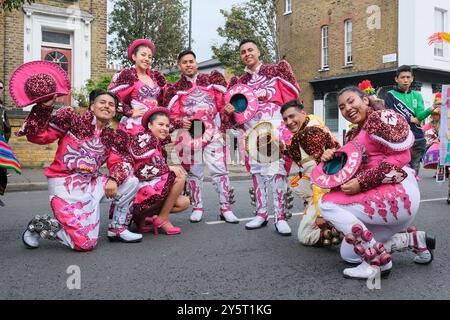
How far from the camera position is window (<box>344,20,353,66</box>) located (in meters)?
20.8

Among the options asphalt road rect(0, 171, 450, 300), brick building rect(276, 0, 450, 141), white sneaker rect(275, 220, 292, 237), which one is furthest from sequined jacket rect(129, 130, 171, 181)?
brick building rect(276, 0, 450, 141)

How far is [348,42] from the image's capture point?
68.8ft

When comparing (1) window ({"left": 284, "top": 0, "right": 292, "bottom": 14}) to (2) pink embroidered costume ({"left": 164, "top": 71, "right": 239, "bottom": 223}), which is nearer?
(2) pink embroidered costume ({"left": 164, "top": 71, "right": 239, "bottom": 223})

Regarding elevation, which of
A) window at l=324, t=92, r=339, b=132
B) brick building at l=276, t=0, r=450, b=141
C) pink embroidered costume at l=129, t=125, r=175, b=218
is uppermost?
brick building at l=276, t=0, r=450, b=141

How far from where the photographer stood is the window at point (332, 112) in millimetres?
21953

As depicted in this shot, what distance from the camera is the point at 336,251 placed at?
4.26 m

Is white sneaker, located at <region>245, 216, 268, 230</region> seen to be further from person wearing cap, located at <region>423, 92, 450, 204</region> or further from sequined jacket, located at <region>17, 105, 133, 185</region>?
person wearing cap, located at <region>423, 92, 450, 204</region>

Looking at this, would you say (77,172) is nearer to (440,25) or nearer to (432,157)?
(432,157)

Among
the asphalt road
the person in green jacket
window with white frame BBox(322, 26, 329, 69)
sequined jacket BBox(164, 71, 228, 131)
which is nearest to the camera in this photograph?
the asphalt road

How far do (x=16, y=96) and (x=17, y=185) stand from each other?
6.31m

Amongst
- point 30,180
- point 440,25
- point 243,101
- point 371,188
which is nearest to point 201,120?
point 243,101

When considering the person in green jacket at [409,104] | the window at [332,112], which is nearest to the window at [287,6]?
the window at [332,112]

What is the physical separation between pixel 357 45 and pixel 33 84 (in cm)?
1883
